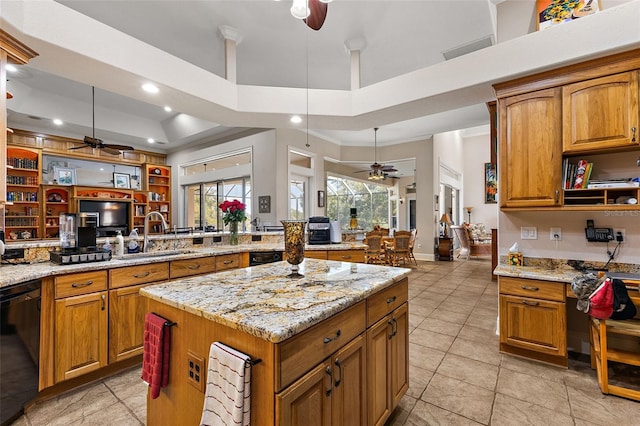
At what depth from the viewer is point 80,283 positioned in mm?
2154

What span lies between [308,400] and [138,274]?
6.86 feet

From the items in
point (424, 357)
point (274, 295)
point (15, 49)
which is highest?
point (15, 49)

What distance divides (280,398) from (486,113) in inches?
240

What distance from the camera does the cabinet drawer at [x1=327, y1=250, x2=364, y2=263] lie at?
365cm

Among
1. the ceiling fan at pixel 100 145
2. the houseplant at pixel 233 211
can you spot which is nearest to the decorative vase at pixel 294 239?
the houseplant at pixel 233 211

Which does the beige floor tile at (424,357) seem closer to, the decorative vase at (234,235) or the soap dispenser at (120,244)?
the decorative vase at (234,235)

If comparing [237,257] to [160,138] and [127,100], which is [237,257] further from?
[160,138]

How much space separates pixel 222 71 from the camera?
164 inches

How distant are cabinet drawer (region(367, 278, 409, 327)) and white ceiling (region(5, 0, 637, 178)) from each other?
2.16 m

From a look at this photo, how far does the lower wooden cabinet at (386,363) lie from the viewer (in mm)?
1489

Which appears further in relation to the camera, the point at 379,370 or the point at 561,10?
the point at 561,10

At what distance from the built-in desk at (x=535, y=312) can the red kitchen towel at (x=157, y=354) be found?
8.73 ft

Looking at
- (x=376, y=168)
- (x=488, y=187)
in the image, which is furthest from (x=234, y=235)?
(x=488, y=187)

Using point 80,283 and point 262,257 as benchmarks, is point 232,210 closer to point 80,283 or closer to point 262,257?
point 262,257
